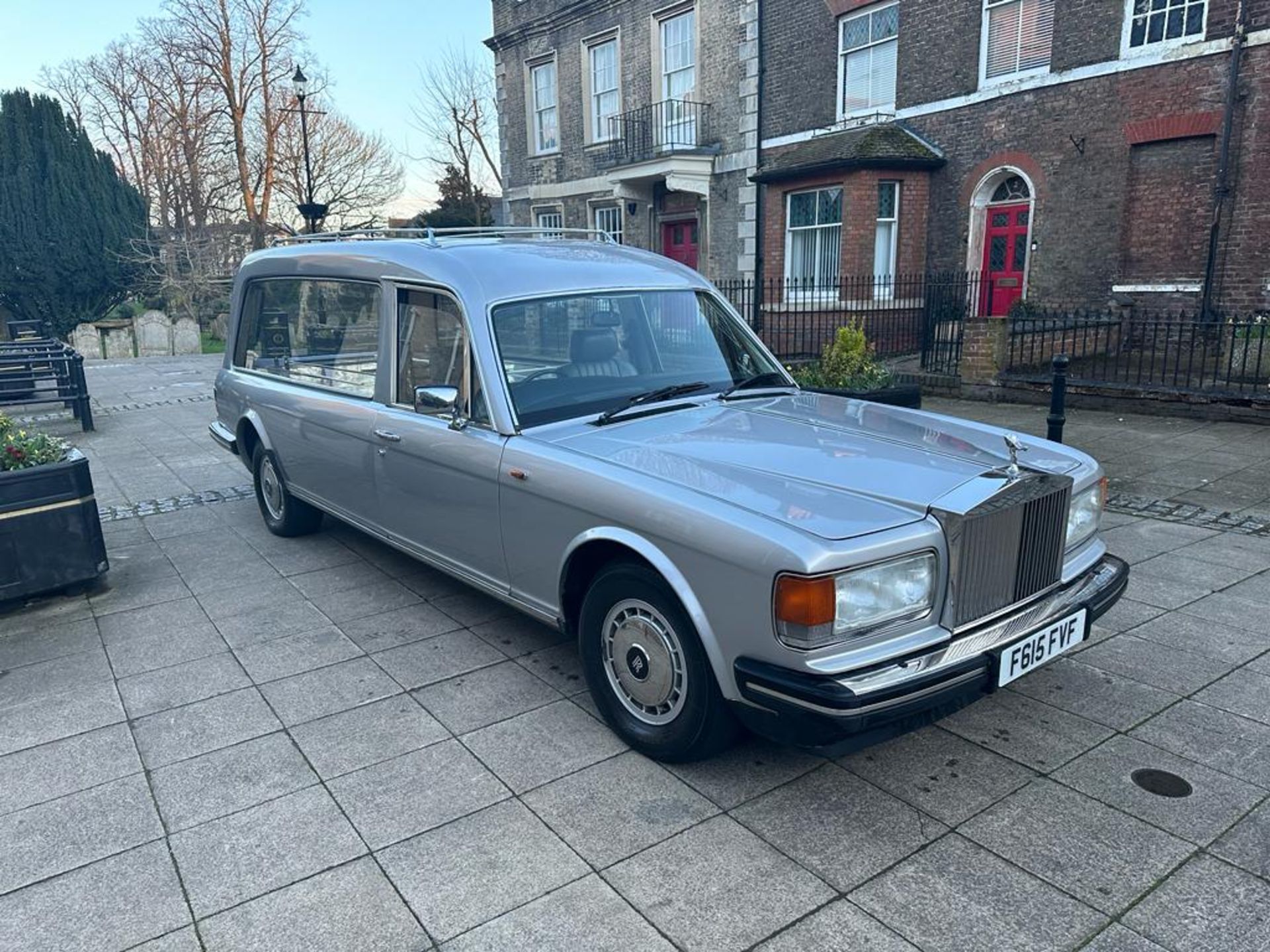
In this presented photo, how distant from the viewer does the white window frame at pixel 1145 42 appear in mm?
12398

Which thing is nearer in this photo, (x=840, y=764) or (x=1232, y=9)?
(x=840, y=764)

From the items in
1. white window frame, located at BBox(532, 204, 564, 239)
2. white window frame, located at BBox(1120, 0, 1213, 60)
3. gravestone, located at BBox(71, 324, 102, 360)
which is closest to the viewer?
white window frame, located at BBox(1120, 0, 1213, 60)

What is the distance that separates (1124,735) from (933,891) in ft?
4.48

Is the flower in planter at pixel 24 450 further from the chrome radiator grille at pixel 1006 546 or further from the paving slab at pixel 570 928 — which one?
the chrome radiator grille at pixel 1006 546

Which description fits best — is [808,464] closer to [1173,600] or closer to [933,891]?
[933,891]

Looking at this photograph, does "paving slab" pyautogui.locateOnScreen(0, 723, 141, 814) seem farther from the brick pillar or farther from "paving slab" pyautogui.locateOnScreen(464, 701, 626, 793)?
the brick pillar

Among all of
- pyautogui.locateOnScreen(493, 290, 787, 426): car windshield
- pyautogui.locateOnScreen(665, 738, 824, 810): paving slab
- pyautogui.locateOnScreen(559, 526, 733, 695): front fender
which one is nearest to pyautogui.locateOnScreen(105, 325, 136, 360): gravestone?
pyautogui.locateOnScreen(493, 290, 787, 426): car windshield

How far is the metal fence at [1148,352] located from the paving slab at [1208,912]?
24.6 ft

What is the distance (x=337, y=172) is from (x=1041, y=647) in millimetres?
39891

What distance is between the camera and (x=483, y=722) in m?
3.68

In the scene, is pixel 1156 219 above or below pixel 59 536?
above

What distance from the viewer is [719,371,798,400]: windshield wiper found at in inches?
171

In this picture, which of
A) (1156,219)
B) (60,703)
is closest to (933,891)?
(60,703)

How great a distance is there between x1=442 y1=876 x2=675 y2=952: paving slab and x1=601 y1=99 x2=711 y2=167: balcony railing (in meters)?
19.0
